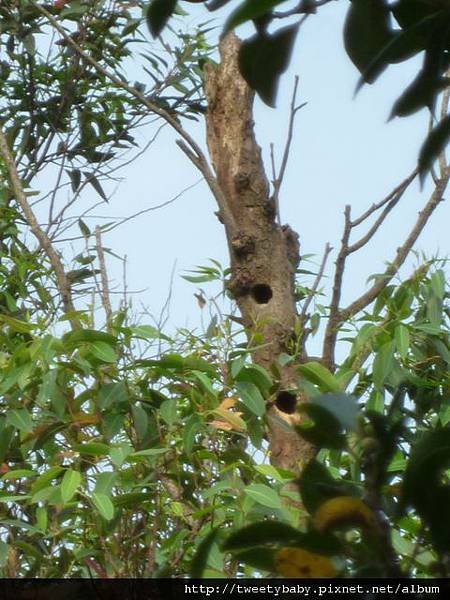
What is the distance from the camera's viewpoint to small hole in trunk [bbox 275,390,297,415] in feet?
6.98

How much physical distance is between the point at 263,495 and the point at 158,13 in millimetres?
1153

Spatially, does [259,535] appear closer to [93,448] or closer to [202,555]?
[202,555]

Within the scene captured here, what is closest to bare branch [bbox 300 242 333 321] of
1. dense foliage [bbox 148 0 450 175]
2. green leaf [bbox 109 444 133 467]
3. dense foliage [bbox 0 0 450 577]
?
dense foliage [bbox 0 0 450 577]

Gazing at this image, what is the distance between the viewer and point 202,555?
Result: 562 mm

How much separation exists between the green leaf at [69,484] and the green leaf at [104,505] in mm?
32

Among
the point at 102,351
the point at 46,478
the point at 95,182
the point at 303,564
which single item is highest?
the point at 95,182

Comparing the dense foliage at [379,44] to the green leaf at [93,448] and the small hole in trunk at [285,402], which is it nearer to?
the green leaf at [93,448]

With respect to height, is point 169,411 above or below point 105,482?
above

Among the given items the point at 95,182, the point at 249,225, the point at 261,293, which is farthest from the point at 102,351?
the point at 95,182

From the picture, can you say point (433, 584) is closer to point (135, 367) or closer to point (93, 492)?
point (93, 492)

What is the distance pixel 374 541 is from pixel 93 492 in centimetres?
126

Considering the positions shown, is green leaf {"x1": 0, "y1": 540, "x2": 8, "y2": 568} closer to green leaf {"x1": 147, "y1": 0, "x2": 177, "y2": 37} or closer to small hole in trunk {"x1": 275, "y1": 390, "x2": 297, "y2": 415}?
small hole in trunk {"x1": 275, "y1": 390, "x2": 297, "y2": 415}

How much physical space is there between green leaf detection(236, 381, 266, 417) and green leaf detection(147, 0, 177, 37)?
1314 millimetres

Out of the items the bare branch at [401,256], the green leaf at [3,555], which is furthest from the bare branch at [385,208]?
the green leaf at [3,555]
